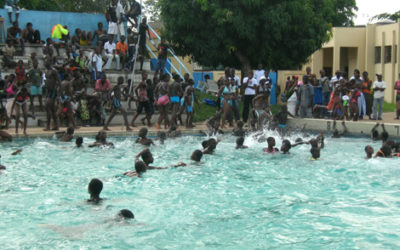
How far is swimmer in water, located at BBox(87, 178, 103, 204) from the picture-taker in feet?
29.4

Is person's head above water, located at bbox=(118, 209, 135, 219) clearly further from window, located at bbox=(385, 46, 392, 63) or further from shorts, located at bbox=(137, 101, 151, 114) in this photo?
window, located at bbox=(385, 46, 392, 63)

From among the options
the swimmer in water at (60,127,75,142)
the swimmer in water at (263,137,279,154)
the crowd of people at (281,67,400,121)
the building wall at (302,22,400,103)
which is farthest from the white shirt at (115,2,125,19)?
the building wall at (302,22,400,103)

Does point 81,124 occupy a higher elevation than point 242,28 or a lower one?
lower

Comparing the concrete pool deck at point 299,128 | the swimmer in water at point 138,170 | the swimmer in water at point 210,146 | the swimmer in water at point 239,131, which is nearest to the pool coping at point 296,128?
the concrete pool deck at point 299,128

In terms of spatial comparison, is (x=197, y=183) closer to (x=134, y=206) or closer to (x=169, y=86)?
(x=134, y=206)

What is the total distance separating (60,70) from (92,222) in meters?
12.2

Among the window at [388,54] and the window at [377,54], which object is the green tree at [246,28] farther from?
the window at [377,54]

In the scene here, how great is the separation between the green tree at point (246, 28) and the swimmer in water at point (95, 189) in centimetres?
1517

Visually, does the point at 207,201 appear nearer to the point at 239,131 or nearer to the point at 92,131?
the point at 239,131

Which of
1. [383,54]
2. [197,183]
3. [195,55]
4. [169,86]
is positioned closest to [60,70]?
[169,86]

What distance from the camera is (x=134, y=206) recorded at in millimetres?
9484

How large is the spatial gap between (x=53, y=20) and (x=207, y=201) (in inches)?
734

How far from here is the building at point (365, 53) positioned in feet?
114

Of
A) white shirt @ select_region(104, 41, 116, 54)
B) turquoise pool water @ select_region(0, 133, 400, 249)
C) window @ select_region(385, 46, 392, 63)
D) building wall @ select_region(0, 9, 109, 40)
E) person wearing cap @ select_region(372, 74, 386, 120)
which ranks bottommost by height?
turquoise pool water @ select_region(0, 133, 400, 249)
